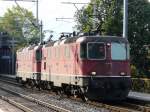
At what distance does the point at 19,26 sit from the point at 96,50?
73.3 meters

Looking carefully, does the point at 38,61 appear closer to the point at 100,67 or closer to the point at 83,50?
the point at 83,50

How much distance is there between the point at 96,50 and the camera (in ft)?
81.7

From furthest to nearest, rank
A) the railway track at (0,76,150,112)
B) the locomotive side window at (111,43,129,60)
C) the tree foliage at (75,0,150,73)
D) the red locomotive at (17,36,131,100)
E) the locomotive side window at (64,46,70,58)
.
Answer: the tree foliage at (75,0,150,73)
the locomotive side window at (64,46,70,58)
the locomotive side window at (111,43,129,60)
the red locomotive at (17,36,131,100)
the railway track at (0,76,150,112)

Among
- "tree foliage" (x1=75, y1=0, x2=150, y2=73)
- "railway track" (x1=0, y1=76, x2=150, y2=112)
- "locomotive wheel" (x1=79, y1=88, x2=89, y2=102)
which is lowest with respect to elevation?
"railway track" (x1=0, y1=76, x2=150, y2=112)

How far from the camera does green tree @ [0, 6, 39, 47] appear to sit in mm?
96938

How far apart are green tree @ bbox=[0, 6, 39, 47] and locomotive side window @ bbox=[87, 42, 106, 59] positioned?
228ft

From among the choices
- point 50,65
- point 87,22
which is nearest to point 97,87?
point 50,65

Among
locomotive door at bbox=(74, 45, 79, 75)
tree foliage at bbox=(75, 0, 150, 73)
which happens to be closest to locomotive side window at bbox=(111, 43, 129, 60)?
locomotive door at bbox=(74, 45, 79, 75)

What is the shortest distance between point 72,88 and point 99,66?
9.32 feet

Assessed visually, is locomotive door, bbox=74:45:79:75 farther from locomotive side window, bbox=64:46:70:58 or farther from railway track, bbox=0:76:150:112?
railway track, bbox=0:76:150:112

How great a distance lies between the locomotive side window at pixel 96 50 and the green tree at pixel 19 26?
69.4m

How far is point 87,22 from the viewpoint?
Result: 148 feet

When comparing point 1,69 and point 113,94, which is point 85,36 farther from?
point 1,69

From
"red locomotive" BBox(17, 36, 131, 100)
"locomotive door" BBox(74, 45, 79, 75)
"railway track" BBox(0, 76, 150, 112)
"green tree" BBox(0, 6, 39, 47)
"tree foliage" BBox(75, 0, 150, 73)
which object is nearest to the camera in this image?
"railway track" BBox(0, 76, 150, 112)
